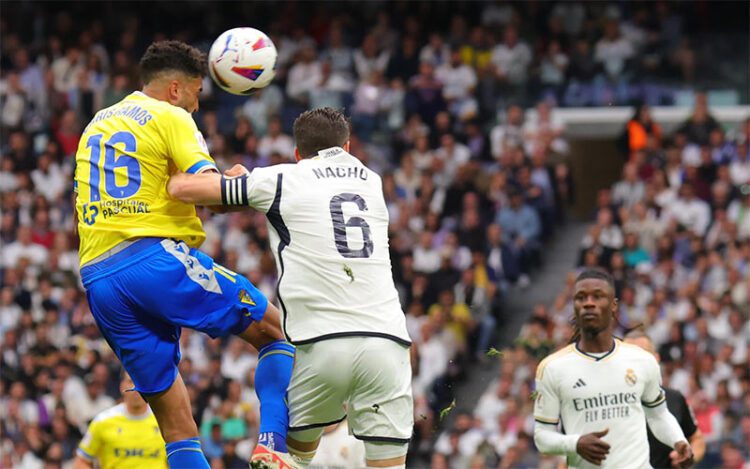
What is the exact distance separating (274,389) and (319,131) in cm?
147

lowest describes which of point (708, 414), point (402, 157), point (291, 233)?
point (708, 414)

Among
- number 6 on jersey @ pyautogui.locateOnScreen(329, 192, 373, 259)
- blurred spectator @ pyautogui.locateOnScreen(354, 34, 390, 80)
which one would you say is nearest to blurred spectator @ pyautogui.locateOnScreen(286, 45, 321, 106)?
blurred spectator @ pyautogui.locateOnScreen(354, 34, 390, 80)

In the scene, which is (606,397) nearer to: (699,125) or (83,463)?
(83,463)

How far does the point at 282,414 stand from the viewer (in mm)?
8062

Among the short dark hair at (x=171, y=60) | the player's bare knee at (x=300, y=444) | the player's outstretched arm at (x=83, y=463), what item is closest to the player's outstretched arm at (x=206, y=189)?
the short dark hair at (x=171, y=60)

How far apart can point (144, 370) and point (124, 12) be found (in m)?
19.2

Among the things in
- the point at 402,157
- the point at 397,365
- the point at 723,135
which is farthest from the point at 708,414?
the point at 397,365

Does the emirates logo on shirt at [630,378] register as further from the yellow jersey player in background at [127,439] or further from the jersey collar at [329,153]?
the yellow jersey player in background at [127,439]

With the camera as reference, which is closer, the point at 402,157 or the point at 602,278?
the point at 602,278

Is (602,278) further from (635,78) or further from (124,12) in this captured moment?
(124,12)

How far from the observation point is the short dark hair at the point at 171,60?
8516mm

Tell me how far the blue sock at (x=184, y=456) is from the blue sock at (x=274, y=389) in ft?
1.67

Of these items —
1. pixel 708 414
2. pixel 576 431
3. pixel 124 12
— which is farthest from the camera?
pixel 124 12

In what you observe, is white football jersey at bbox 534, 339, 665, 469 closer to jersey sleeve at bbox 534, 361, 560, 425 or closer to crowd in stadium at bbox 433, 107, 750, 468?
jersey sleeve at bbox 534, 361, 560, 425
